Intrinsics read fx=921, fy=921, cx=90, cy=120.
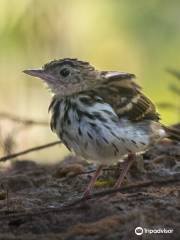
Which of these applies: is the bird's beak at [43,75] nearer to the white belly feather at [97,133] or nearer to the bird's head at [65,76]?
the bird's head at [65,76]

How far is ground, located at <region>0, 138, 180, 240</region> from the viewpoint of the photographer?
552 centimetres

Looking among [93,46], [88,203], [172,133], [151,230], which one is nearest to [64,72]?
[172,133]

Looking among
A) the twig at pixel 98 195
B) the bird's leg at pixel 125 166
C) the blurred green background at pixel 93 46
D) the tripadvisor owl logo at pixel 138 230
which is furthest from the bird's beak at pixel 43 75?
the blurred green background at pixel 93 46

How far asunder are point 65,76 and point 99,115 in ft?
2.63

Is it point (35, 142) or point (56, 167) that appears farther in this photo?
point (35, 142)

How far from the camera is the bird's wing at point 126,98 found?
712 centimetres

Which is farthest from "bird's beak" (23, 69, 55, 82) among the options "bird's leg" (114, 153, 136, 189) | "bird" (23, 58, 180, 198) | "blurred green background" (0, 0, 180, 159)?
"blurred green background" (0, 0, 180, 159)

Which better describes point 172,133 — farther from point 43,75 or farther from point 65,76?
point 43,75

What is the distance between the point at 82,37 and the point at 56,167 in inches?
203

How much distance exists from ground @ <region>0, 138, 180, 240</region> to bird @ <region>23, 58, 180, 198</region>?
0.21 meters

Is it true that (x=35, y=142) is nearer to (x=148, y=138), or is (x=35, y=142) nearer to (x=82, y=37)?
(x=82, y=37)

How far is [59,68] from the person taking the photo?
750 centimetres

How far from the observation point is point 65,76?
752 centimetres

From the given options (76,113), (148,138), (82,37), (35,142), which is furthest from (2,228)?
(82,37)
